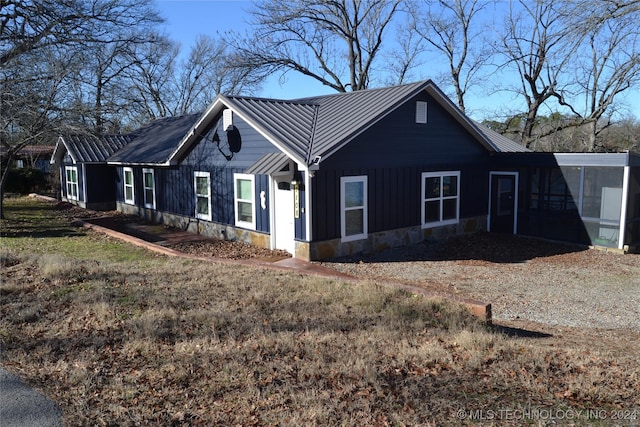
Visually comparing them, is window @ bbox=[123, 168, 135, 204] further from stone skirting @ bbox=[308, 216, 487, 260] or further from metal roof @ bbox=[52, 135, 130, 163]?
stone skirting @ bbox=[308, 216, 487, 260]

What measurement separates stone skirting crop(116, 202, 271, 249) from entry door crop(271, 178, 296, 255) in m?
0.37

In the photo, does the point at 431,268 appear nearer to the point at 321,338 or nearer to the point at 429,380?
the point at 321,338

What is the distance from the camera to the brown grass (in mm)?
4672

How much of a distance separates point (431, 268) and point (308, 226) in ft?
10.4

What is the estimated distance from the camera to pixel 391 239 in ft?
46.7

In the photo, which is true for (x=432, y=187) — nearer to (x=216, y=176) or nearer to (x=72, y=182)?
(x=216, y=176)

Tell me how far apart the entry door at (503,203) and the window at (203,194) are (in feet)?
31.1

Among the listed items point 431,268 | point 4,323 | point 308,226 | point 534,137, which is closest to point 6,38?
point 308,226

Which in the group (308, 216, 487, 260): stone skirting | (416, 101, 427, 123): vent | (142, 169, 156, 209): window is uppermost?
(416, 101, 427, 123): vent

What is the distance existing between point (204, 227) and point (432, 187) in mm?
7329

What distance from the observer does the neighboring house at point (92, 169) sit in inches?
889

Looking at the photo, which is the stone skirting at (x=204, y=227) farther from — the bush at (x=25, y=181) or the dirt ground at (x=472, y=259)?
the bush at (x=25, y=181)

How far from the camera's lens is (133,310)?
25.3ft

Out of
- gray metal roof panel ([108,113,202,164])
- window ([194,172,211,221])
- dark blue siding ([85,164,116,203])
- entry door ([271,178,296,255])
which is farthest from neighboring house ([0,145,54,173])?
entry door ([271,178,296,255])
